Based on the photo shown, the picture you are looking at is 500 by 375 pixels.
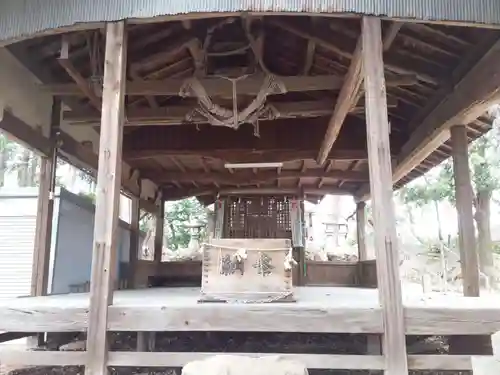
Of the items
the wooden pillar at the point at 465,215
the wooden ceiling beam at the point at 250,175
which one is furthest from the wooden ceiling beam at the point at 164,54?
the wooden ceiling beam at the point at 250,175

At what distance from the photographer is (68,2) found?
11.9 feet

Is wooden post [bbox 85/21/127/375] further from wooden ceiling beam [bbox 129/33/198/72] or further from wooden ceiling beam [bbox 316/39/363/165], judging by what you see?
wooden ceiling beam [bbox 316/39/363/165]

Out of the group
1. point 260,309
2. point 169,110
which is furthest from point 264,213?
point 260,309

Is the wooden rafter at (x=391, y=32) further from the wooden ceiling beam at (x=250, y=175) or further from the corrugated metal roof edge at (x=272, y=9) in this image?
the wooden ceiling beam at (x=250, y=175)

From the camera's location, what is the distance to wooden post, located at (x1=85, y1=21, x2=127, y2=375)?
10.3 feet

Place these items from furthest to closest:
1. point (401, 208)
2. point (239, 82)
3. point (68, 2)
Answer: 1. point (401, 208)
2. point (239, 82)
3. point (68, 2)

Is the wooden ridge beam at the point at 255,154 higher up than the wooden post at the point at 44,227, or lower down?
higher up

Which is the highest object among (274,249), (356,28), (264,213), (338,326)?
(356,28)

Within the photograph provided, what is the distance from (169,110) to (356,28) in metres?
2.50

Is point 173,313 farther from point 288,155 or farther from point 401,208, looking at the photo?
point 401,208

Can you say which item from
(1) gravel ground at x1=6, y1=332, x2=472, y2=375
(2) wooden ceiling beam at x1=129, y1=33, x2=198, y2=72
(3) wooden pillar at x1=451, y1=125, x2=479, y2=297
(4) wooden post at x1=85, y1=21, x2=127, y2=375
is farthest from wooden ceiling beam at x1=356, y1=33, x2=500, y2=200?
(4) wooden post at x1=85, y1=21, x2=127, y2=375

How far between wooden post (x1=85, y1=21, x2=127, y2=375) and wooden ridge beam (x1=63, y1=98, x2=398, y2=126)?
1981 mm

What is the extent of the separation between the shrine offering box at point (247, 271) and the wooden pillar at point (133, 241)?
15.3 feet

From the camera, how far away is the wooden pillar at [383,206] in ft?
9.91
